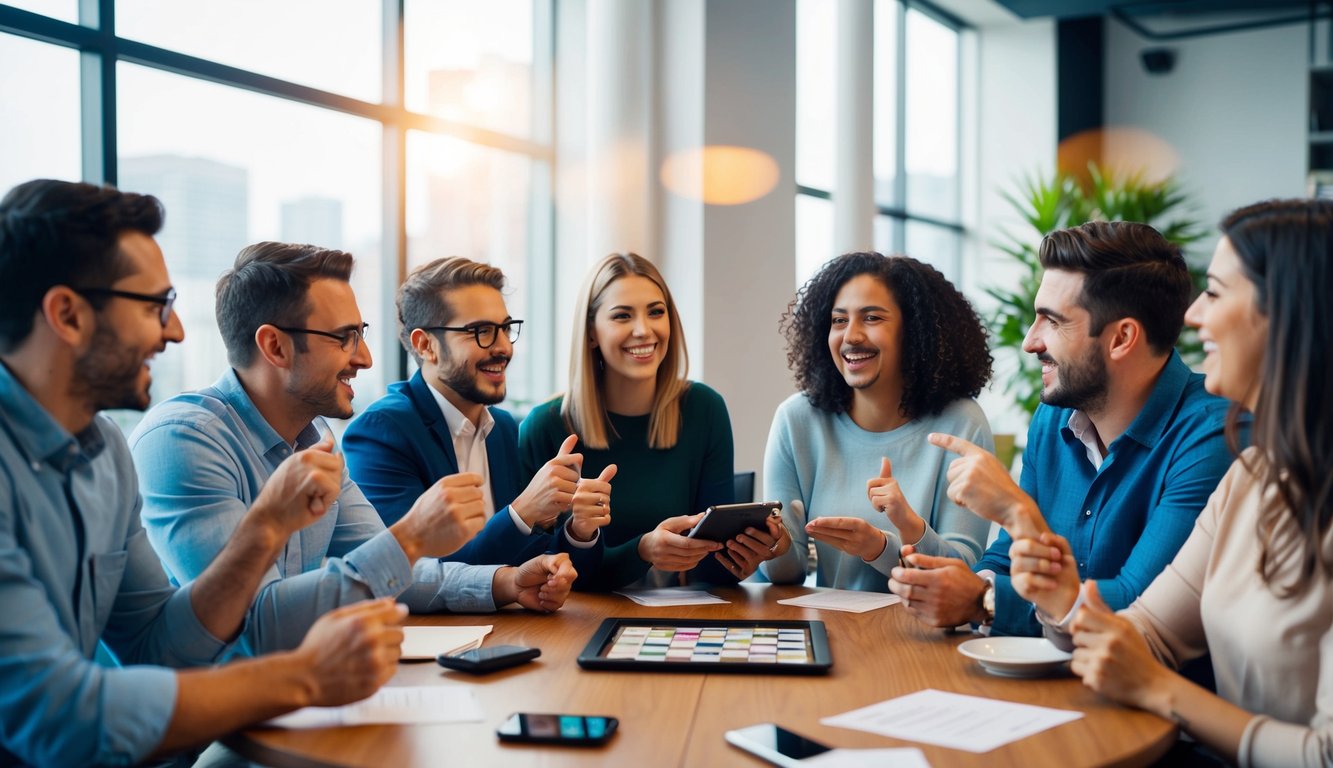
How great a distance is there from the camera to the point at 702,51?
17.0ft

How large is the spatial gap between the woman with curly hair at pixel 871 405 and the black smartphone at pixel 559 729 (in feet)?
4.20

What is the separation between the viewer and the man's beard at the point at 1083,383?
2355 millimetres

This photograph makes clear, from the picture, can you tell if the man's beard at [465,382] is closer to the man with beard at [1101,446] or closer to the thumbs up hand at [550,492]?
the thumbs up hand at [550,492]

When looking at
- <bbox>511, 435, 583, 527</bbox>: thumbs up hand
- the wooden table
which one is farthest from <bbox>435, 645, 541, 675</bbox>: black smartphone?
<bbox>511, 435, 583, 527</bbox>: thumbs up hand

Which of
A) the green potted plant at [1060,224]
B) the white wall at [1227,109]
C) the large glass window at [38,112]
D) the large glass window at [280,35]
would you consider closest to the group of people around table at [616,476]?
the large glass window at [38,112]

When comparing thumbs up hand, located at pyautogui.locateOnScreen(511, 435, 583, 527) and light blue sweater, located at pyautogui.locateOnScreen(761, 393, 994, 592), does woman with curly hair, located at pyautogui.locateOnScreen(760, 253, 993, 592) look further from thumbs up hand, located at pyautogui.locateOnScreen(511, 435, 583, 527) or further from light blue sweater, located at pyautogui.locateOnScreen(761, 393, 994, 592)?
thumbs up hand, located at pyautogui.locateOnScreen(511, 435, 583, 527)

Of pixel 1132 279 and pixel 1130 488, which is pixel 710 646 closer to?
pixel 1130 488

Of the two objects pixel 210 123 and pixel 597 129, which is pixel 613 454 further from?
pixel 597 129

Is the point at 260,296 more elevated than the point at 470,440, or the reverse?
the point at 260,296

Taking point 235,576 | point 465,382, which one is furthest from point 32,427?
point 465,382

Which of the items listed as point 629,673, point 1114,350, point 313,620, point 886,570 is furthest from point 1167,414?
point 313,620

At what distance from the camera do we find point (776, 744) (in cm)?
141

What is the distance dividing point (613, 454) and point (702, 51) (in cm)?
282

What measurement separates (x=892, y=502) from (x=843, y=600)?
0.81ft
